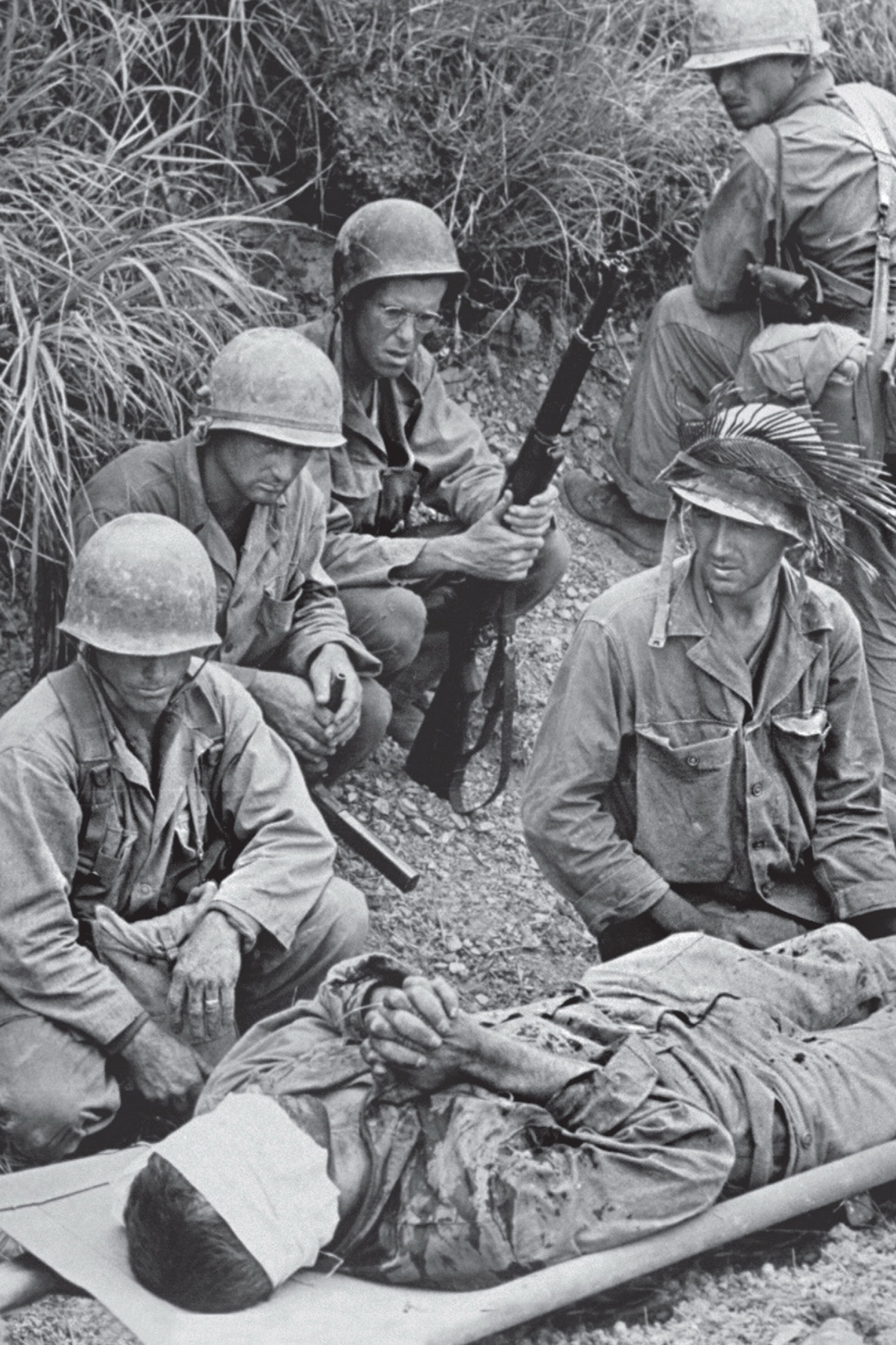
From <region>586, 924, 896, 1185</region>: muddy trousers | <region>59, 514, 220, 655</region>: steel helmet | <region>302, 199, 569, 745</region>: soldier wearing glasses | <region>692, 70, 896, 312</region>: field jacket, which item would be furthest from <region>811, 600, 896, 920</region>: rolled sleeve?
<region>692, 70, 896, 312</region>: field jacket

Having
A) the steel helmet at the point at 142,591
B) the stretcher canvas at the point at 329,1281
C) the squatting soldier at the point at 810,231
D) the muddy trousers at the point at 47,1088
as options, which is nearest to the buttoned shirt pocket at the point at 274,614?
the steel helmet at the point at 142,591

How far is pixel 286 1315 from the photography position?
385 centimetres

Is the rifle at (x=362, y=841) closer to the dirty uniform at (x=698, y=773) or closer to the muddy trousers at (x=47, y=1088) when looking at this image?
the dirty uniform at (x=698, y=773)

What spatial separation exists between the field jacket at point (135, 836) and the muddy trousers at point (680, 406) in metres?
2.73

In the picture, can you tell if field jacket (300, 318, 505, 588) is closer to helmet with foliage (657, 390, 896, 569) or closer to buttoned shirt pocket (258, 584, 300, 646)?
buttoned shirt pocket (258, 584, 300, 646)

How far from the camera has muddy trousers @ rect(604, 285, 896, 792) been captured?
7027mm

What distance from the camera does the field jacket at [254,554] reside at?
5637mm

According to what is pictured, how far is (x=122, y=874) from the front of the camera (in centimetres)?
483

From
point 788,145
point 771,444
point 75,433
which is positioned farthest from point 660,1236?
point 788,145

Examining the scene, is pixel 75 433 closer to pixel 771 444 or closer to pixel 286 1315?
pixel 771 444

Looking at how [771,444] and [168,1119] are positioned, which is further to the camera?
[771,444]

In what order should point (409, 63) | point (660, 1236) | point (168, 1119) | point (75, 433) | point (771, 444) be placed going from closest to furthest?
1. point (660, 1236)
2. point (168, 1119)
3. point (771, 444)
4. point (75, 433)
5. point (409, 63)

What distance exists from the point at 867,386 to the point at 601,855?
8.26 feet

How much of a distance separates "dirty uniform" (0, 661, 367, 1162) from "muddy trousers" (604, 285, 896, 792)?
264 centimetres
